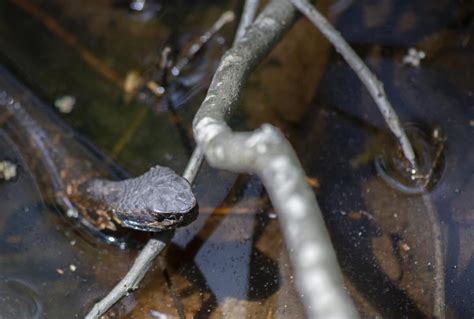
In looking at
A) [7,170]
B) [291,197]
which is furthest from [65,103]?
[291,197]

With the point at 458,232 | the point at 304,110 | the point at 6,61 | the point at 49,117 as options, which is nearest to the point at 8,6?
the point at 6,61

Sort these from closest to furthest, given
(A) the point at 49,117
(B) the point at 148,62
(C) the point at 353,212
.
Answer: (C) the point at 353,212 < (A) the point at 49,117 < (B) the point at 148,62

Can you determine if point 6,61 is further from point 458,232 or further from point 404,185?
point 458,232

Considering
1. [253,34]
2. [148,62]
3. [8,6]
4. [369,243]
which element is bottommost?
[369,243]

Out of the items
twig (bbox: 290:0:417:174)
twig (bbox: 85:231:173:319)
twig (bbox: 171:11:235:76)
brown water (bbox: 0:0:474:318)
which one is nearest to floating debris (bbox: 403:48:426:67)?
brown water (bbox: 0:0:474:318)

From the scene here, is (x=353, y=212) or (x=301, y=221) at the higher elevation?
(x=301, y=221)

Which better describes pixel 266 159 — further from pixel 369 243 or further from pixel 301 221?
pixel 369 243

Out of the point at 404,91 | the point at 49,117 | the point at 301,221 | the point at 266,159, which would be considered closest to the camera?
the point at 301,221

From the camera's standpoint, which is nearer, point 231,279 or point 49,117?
point 231,279
